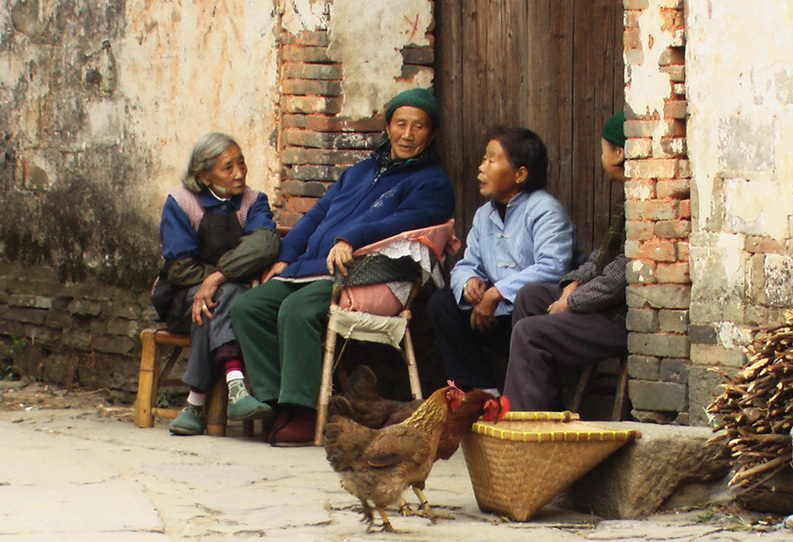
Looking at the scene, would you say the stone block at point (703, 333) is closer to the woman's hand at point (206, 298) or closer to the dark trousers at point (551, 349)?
the dark trousers at point (551, 349)

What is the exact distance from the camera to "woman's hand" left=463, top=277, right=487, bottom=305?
22.9ft

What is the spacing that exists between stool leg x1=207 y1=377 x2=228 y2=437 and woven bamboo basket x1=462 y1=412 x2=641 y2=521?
2255 millimetres

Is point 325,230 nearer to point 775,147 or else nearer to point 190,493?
point 190,493

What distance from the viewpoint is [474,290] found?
6.99 m

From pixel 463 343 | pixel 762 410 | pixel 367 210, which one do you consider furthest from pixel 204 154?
pixel 762 410

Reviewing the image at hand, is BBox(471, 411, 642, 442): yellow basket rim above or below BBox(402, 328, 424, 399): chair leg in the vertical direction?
below

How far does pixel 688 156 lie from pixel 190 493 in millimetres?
2504

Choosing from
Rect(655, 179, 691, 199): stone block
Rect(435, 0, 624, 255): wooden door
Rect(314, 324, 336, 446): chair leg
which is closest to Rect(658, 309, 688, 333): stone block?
Rect(655, 179, 691, 199): stone block

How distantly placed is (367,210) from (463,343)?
32.9 inches

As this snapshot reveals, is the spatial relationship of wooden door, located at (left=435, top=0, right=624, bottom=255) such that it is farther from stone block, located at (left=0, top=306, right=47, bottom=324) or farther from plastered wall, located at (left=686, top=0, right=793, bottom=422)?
stone block, located at (left=0, top=306, right=47, bottom=324)

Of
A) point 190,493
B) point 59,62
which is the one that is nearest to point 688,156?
point 190,493

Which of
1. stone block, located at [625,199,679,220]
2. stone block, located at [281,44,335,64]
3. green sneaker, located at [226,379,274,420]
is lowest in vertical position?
green sneaker, located at [226,379,274,420]

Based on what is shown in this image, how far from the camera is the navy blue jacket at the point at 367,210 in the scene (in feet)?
23.5

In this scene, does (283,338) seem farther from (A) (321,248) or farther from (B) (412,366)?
(B) (412,366)
